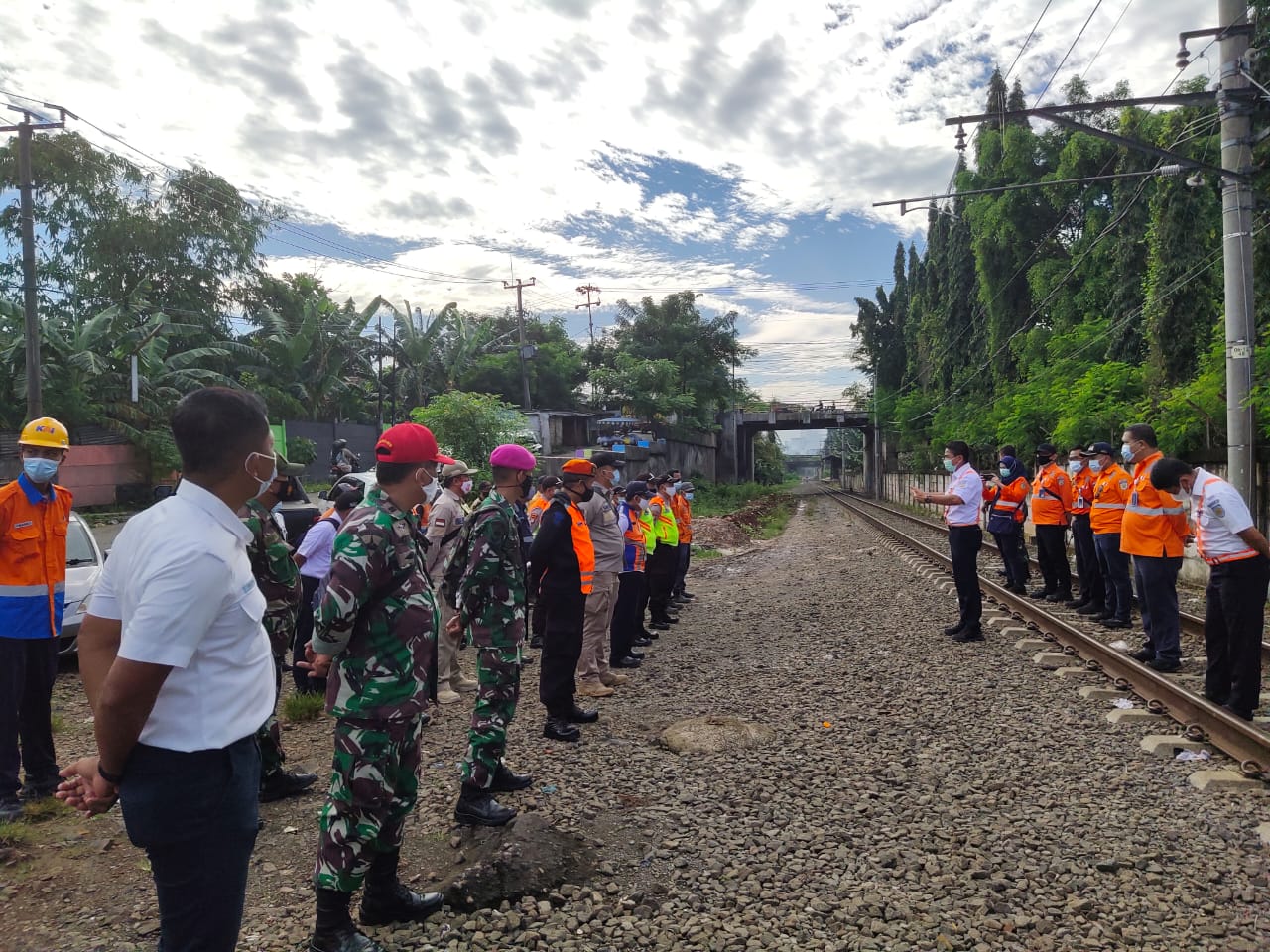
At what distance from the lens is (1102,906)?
10.6 feet

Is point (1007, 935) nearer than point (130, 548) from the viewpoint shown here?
No

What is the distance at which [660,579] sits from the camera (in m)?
10.2

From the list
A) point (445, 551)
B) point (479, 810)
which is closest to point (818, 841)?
point (479, 810)

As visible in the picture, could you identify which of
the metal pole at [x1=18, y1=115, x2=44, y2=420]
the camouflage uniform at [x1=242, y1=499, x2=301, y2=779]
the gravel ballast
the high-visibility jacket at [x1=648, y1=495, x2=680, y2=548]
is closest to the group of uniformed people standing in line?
the gravel ballast

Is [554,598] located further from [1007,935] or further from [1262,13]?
[1262,13]

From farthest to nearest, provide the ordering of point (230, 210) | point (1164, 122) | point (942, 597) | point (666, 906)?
point (230, 210), point (1164, 122), point (942, 597), point (666, 906)

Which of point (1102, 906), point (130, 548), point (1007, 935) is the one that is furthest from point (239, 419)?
point (1102, 906)

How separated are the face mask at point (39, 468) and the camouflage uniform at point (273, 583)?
1.05 meters

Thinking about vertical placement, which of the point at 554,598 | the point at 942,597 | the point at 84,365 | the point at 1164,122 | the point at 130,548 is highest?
the point at 1164,122

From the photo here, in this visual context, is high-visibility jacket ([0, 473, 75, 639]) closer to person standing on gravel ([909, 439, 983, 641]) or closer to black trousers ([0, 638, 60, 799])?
black trousers ([0, 638, 60, 799])

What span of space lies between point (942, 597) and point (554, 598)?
24.5ft

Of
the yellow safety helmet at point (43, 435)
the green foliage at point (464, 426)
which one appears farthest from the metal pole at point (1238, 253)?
the green foliage at point (464, 426)

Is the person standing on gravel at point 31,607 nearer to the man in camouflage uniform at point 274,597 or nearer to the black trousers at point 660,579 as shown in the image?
the man in camouflage uniform at point 274,597

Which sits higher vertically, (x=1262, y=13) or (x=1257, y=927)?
(x=1262, y=13)
